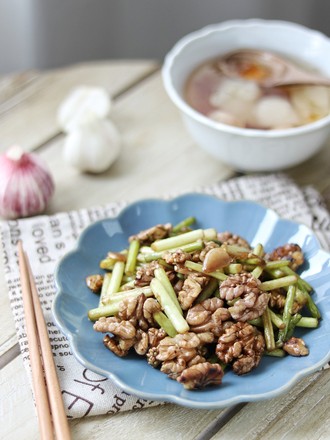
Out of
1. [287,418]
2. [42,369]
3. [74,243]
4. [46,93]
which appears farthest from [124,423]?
[46,93]

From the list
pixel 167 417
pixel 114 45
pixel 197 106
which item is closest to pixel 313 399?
pixel 167 417

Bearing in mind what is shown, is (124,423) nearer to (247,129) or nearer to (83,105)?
(247,129)

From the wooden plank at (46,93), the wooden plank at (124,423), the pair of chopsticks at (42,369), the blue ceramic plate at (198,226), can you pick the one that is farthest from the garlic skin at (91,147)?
the wooden plank at (124,423)

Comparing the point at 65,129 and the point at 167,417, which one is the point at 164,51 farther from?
the point at 167,417

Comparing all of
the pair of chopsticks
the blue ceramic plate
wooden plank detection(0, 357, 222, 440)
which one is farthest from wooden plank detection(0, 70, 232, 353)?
wooden plank detection(0, 357, 222, 440)

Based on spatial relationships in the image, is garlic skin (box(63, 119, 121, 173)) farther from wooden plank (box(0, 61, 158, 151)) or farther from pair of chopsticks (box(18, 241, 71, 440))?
pair of chopsticks (box(18, 241, 71, 440))
